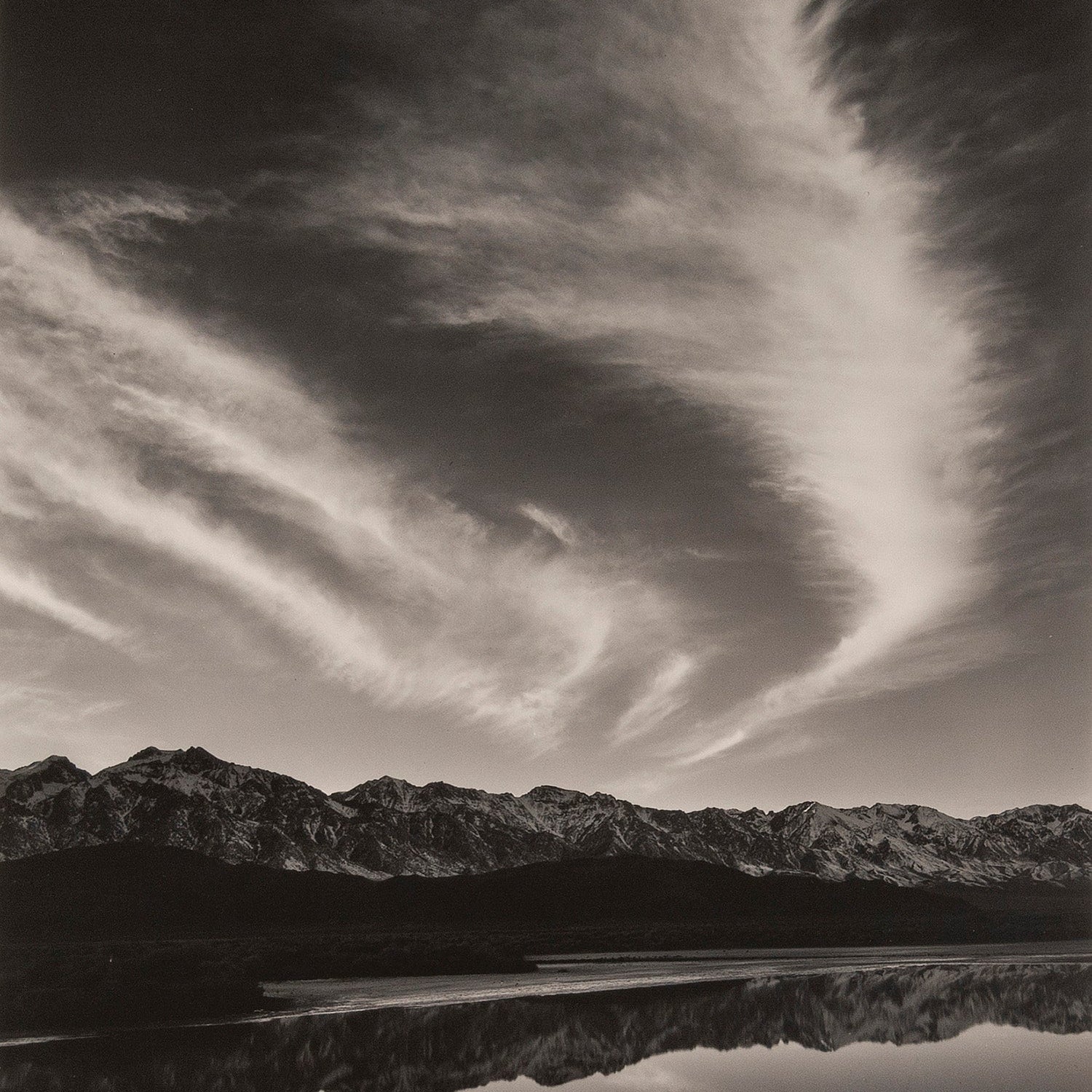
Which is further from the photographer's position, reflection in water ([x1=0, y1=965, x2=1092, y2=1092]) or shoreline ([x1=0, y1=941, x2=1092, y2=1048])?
shoreline ([x1=0, y1=941, x2=1092, y2=1048])

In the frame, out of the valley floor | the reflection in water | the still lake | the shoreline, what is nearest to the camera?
the still lake

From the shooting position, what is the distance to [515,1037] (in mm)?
49062

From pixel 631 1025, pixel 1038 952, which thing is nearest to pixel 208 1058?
pixel 631 1025

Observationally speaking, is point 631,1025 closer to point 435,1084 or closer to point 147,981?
point 435,1084

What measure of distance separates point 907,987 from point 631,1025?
32166 millimetres

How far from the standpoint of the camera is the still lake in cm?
3819

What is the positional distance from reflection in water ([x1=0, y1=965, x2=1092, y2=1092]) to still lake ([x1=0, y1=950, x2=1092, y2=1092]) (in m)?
0.16

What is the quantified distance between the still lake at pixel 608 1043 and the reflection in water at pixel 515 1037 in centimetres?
16

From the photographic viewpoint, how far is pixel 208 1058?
4181 centimetres

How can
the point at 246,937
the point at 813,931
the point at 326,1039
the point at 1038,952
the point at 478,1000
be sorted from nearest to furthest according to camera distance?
the point at 326,1039
the point at 478,1000
the point at 1038,952
the point at 246,937
the point at 813,931

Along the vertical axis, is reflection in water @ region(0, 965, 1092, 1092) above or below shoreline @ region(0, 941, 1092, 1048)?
below

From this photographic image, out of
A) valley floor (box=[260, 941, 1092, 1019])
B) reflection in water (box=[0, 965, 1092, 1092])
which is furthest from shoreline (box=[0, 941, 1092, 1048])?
reflection in water (box=[0, 965, 1092, 1092])

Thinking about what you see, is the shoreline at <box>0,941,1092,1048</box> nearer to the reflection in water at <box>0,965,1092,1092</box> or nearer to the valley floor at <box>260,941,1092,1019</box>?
the valley floor at <box>260,941,1092,1019</box>

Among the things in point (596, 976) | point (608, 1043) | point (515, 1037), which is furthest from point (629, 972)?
point (608, 1043)
